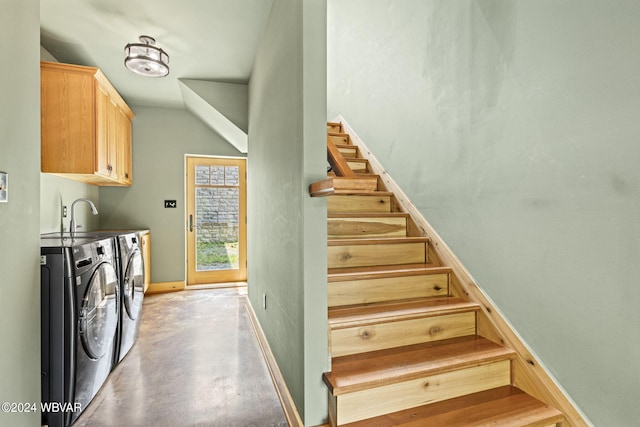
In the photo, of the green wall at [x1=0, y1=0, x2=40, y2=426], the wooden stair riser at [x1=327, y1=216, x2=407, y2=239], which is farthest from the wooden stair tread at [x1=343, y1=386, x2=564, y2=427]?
the green wall at [x1=0, y1=0, x2=40, y2=426]

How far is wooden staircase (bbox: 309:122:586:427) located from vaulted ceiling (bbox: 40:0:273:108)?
164cm

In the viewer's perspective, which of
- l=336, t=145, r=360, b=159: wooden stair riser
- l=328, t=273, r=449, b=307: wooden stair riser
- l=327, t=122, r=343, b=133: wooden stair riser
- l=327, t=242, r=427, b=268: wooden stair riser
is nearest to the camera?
l=328, t=273, r=449, b=307: wooden stair riser

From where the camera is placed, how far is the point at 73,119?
9.18 feet

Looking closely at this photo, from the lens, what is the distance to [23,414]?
141cm

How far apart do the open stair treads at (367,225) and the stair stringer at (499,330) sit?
12 centimetres

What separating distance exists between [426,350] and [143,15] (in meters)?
3.13

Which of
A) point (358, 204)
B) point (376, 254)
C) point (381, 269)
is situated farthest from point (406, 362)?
point (358, 204)

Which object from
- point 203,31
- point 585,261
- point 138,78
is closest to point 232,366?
point 585,261

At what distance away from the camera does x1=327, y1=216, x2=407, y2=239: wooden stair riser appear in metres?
2.43

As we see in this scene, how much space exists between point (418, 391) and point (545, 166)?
4.10 ft

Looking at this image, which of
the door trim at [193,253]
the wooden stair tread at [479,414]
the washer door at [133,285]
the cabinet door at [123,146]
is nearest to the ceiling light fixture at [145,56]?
the cabinet door at [123,146]

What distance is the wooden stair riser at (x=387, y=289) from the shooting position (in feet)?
6.36

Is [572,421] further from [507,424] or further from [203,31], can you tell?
[203,31]

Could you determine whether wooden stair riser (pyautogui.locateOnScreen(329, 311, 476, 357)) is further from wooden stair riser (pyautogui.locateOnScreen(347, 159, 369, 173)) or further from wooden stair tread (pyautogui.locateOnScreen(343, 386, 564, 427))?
wooden stair riser (pyautogui.locateOnScreen(347, 159, 369, 173))
